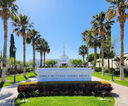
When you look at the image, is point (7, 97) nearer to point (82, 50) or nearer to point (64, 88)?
point (64, 88)

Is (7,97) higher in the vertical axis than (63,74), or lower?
lower

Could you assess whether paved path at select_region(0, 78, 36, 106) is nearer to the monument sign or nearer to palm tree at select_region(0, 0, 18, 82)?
the monument sign

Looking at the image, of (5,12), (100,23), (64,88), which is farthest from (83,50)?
(64,88)

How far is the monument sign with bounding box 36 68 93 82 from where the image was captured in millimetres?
9359

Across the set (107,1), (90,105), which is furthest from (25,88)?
(107,1)

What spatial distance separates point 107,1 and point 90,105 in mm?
16951

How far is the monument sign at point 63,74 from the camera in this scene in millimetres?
9359

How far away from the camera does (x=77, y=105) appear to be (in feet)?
19.7

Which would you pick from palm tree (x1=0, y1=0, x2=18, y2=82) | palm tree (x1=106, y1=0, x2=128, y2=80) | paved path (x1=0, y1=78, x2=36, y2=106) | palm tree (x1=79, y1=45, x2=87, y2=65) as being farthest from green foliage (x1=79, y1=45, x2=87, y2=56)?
paved path (x1=0, y1=78, x2=36, y2=106)

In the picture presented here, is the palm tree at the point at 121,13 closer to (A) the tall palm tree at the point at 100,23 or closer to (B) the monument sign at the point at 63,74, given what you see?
(A) the tall palm tree at the point at 100,23

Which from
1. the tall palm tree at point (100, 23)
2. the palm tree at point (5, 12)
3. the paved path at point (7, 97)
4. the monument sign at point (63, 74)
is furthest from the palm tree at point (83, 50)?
the paved path at point (7, 97)

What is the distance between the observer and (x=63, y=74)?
9531mm

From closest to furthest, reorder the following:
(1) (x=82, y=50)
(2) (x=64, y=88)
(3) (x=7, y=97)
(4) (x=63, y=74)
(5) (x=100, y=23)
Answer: (3) (x=7, y=97), (2) (x=64, y=88), (4) (x=63, y=74), (5) (x=100, y=23), (1) (x=82, y=50)

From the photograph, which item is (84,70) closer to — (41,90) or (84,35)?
(41,90)
